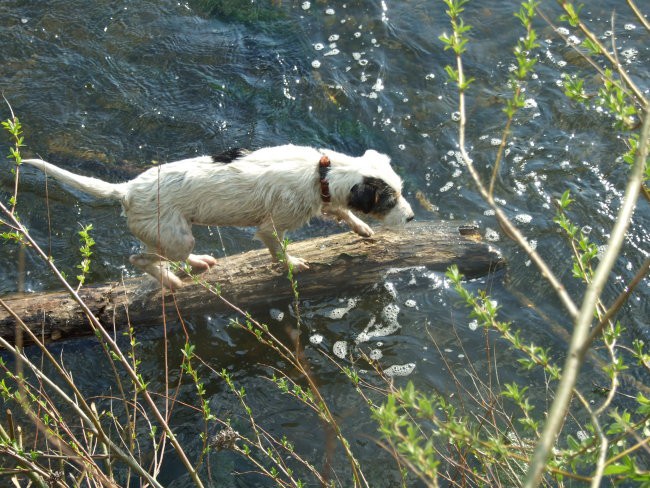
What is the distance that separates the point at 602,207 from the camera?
7199mm

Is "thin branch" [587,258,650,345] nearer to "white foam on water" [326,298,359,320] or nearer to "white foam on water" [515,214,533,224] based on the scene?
"white foam on water" [326,298,359,320]

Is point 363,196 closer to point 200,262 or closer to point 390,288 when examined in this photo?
point 390,288

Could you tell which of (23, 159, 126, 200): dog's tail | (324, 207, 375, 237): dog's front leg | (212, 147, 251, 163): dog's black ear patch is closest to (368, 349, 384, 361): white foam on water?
(324, 207, 375, 237): dog's front leg

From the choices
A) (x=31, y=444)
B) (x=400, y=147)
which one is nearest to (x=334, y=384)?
(x=31, y=444)

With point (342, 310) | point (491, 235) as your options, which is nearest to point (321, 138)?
point (491, 235)

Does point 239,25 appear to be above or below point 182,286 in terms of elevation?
above

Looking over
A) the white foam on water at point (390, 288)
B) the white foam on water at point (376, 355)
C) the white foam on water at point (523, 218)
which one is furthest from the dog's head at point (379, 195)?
the white foam on water at point (523, 218)

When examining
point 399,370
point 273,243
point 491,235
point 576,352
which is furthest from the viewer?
point 491,235

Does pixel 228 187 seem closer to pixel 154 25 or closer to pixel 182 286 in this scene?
pixel 182 286

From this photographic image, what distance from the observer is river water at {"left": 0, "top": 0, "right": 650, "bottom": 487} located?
6195 mm

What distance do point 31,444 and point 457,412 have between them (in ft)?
11.0

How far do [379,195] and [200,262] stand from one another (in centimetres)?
168

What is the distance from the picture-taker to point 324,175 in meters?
5.73

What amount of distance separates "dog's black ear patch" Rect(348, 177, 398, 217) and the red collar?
194 mm
